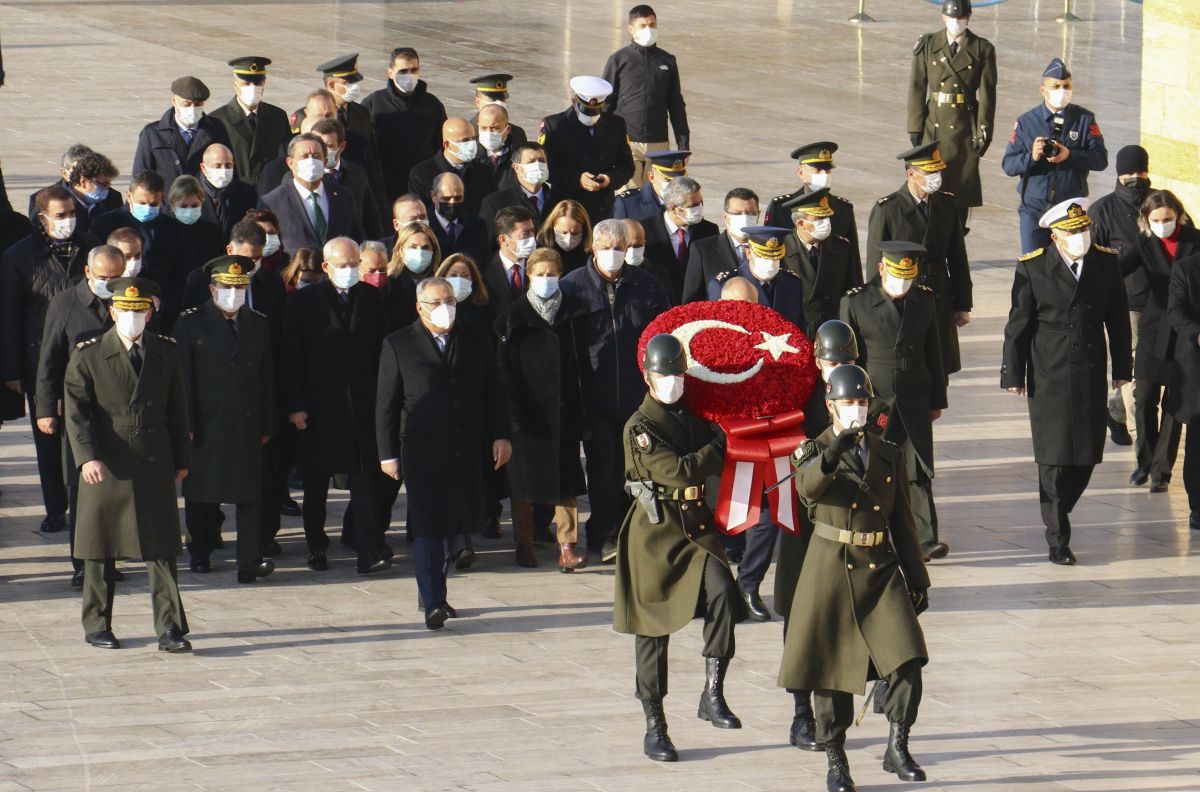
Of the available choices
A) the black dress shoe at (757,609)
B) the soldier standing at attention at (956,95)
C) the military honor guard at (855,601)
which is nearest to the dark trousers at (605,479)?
the black dress shoe at (757,609)

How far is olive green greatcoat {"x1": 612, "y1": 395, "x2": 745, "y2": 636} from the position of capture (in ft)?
29.6

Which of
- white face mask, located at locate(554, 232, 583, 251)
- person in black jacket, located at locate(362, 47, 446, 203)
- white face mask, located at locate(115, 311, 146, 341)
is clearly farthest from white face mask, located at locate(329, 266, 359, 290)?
person in black jacket, located at locate(362, 47, 446, 203)

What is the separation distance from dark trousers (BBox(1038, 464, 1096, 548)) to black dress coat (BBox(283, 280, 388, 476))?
342 centimetres

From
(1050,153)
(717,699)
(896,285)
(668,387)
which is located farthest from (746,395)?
(1050,153)

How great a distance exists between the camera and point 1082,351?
1184cm

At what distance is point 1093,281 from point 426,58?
15301 millimetres

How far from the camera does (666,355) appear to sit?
8.87 meters

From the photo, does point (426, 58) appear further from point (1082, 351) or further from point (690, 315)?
point (690, 315)

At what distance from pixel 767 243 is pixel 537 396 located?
139 centimetres

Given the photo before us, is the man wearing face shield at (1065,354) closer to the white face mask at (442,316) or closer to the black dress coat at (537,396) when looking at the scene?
the black dress coat at (537,396)

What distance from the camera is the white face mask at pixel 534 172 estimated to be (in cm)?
1341

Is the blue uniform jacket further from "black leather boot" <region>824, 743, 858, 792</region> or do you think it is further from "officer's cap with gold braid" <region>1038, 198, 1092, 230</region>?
"black leather boot" <region>824, 743, 858, 792</region>

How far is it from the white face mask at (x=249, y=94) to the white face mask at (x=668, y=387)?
6.47 metres

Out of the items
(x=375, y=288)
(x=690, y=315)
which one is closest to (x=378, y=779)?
(x=690, y=315)
